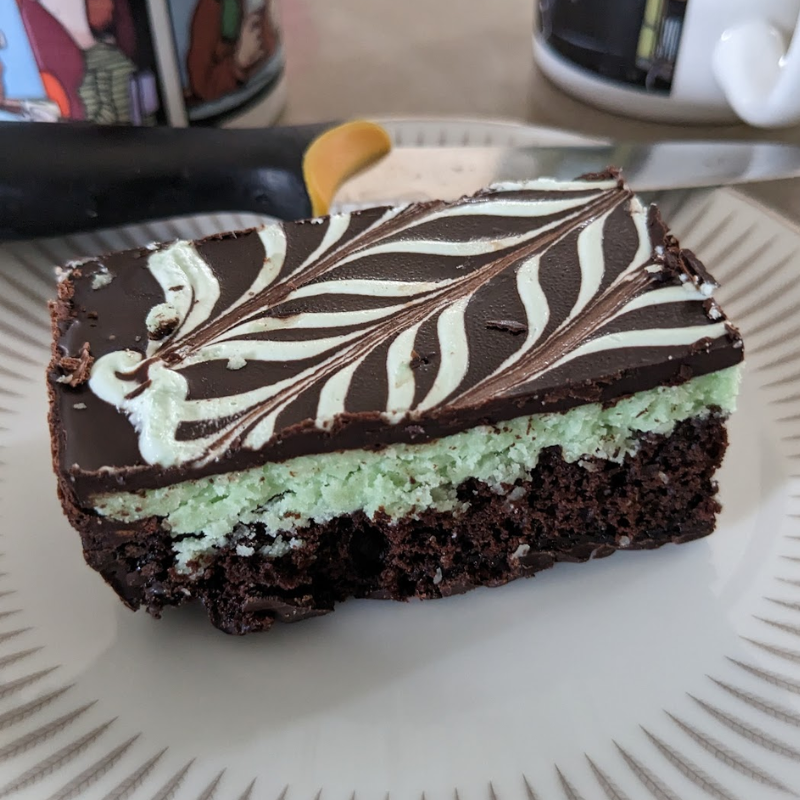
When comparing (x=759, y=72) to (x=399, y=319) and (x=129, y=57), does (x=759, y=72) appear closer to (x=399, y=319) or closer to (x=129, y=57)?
(x=399, y=319)

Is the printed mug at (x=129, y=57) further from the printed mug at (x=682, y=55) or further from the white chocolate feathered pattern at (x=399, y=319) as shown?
the printed mug at (x=682, y=55)

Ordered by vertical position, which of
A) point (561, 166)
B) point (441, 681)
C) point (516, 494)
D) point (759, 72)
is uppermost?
point (759, 72)

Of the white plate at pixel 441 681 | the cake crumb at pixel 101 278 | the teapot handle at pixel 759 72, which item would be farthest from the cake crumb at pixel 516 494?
the teapot handle at pixel 759 72

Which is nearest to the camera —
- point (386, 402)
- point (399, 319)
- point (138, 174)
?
point (386, 402)

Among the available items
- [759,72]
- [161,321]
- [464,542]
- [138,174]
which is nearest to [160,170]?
[138,174]

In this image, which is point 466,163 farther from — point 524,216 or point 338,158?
point 524,216
